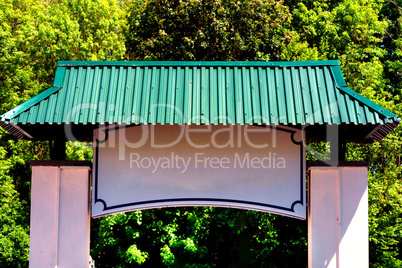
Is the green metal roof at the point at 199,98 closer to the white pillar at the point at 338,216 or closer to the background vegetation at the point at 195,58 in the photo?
the white pillar at the point at 338,216

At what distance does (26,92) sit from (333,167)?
52.1 ft

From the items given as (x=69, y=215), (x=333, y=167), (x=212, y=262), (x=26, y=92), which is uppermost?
(x=26, y=92)

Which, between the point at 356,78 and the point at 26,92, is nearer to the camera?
the point at 356,78

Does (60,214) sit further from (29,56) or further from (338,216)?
(29,56)

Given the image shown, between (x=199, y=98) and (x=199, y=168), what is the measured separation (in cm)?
106

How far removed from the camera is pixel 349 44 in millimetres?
22172

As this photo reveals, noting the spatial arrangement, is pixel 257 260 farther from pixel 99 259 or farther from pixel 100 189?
pixel 100 189

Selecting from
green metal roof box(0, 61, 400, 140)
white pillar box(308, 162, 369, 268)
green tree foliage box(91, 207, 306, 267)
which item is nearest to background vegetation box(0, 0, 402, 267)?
green tree foliage box(91, 207, 306, 267)

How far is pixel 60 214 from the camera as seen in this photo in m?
8.61

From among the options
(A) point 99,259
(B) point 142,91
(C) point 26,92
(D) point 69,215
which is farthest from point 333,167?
(C) point 26,92

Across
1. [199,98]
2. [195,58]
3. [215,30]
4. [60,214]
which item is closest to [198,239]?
[195,58]

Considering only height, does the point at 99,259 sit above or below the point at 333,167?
below

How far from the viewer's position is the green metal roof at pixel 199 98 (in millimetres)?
8164

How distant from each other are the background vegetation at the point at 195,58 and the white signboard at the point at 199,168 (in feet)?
34.6
